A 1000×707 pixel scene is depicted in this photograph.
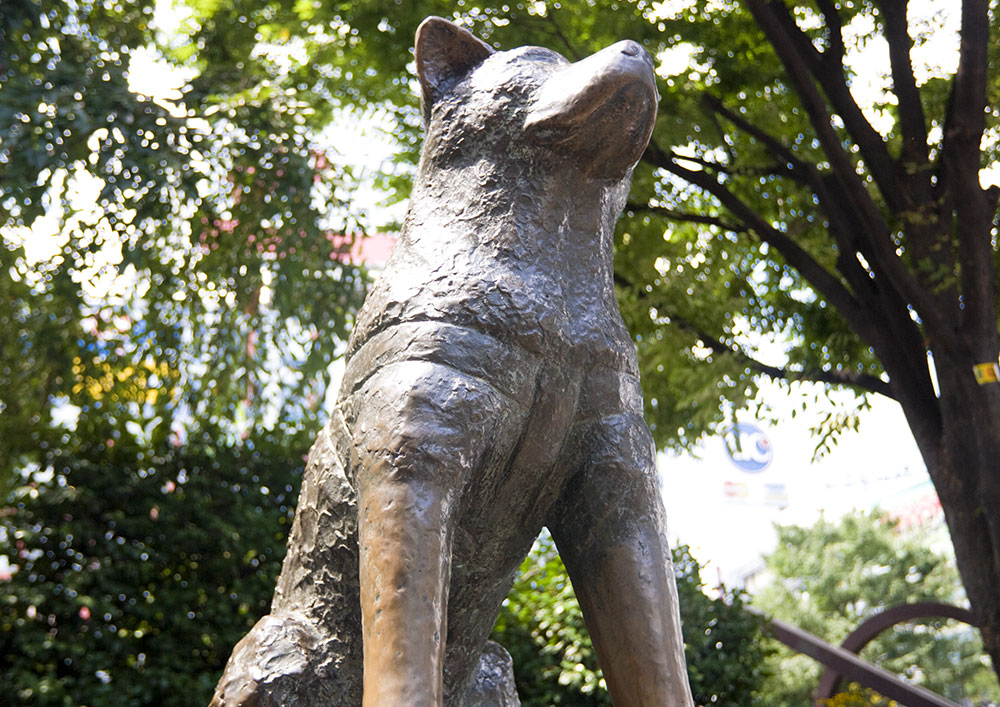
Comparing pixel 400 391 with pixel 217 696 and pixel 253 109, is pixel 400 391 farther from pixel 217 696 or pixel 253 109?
pixel 253 109

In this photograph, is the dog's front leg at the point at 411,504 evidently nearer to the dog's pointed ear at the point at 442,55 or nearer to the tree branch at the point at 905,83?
the dog's pointed ear at the point at 442,55

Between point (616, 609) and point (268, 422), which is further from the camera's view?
point (268, 422)

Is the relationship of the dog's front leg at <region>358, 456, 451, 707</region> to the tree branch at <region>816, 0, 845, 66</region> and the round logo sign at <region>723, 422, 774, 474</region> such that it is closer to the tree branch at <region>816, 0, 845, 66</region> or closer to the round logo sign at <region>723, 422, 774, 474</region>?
the tree branch at <region>816, 0, 845, 66</region>

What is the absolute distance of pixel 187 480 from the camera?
574cm

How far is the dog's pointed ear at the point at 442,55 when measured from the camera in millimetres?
1835

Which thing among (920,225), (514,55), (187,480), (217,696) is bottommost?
(217,696)

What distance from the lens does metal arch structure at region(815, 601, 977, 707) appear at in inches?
267

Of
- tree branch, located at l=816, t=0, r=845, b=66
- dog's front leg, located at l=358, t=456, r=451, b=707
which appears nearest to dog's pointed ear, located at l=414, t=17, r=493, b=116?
dog's front leg, located at l=358, t=456, r=451, b=707

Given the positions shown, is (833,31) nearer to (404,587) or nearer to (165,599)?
(165,599)

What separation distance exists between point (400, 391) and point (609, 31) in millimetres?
4660

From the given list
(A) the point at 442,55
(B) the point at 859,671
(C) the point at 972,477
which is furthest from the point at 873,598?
(A) the point at 442,55

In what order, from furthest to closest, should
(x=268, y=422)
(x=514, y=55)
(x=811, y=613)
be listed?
(x=811, y=613)
(x=268, y=422)
(x=514, y=55)

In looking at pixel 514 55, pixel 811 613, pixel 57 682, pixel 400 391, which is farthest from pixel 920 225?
pixel 811 613

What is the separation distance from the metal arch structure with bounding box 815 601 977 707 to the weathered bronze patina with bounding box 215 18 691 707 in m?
5.78
